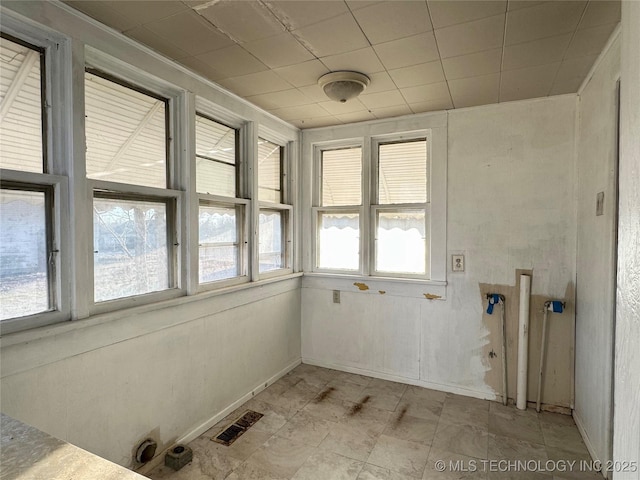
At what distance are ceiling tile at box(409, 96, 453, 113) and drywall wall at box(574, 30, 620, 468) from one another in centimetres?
95

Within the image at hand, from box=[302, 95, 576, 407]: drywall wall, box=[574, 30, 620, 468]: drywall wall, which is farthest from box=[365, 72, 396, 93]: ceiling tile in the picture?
box=[574, 30, 620, 468]: drywall wall

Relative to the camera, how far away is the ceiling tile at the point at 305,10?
5.48 feet

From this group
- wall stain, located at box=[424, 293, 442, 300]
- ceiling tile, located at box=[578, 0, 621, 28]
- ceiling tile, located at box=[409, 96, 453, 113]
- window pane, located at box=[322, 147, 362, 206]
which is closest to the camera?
ceiling tile, located at box=[578, 0, 621, 28]

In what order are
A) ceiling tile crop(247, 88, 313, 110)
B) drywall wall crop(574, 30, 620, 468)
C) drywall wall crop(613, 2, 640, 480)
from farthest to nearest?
ceiling tile crop(247, 88, 313, 110) → drywall wall crop(574, 30, 620, 468) → drywall wall crop(613, 2, 640, 480)

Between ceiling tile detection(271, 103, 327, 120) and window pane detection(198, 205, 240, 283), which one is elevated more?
ceiling tile detection(271, 103, 327, 120)

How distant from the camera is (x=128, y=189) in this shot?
2014mm

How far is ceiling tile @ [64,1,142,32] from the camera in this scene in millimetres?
1678

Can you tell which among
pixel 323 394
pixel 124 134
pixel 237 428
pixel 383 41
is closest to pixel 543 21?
pixel 383 41

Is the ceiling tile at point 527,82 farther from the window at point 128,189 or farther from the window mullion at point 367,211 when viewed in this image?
the window at point 128,189

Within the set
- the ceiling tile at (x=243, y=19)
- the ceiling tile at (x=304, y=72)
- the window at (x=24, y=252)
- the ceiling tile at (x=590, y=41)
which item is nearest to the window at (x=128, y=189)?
the window at (x=24, y=252)

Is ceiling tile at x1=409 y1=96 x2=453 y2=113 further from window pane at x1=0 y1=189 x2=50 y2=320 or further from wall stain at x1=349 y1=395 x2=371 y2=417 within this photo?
window pane at x1=0 y1=189 x2=50 y2=320

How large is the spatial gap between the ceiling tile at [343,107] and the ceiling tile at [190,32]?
1.14 meters

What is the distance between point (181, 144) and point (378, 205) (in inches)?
75.3

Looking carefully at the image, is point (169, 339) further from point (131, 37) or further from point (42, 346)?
point (131, 37)
